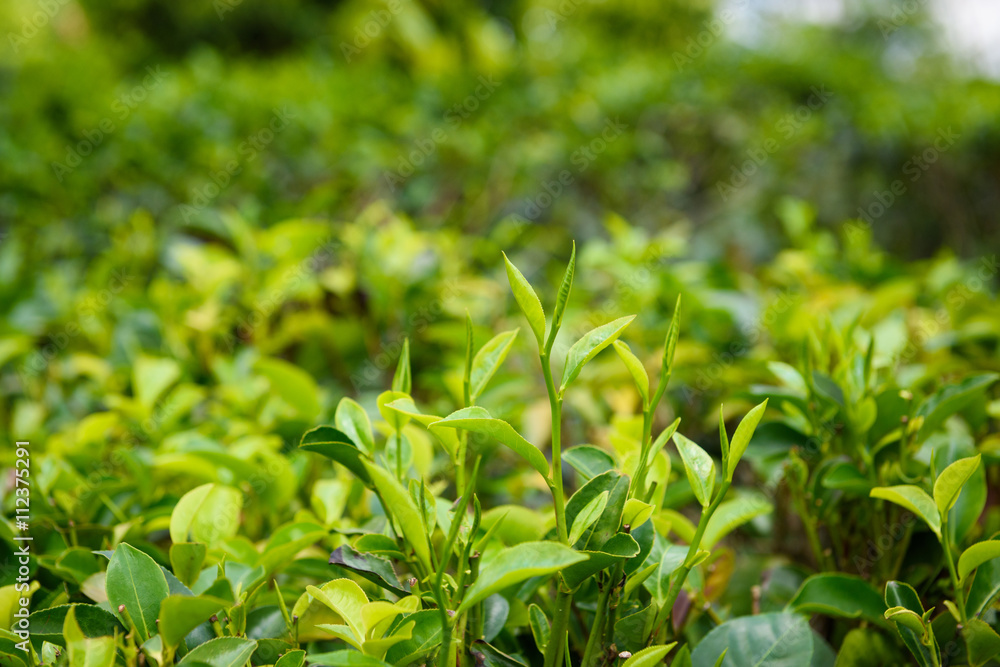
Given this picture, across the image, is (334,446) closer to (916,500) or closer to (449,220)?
(916,500)

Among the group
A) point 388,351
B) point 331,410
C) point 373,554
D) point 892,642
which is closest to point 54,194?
point 388,351

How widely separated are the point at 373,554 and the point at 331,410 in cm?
63

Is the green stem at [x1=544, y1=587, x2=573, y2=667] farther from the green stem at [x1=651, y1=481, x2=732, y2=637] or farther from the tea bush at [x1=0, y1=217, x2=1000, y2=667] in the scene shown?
the green stem at [x1=651, y1=481, x2=732, y2=637]

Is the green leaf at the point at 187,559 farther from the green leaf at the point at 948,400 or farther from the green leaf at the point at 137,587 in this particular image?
the green leaf at the point at 948,400

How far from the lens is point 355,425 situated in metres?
0.95

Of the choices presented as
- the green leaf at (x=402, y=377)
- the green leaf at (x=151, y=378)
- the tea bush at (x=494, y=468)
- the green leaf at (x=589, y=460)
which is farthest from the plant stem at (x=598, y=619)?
the green leaf at (x=151, y=378)

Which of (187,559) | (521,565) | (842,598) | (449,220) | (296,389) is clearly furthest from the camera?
(449,220)

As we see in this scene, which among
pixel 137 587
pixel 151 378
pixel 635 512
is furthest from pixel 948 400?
pixel 151 378

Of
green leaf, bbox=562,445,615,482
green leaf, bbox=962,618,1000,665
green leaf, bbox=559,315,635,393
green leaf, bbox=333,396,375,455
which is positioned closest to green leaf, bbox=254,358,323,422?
green leaf, bbox=333,396,375,455

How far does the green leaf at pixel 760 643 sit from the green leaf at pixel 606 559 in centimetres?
23

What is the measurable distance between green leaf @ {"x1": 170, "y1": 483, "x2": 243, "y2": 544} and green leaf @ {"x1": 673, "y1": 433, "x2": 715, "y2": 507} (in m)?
0.65

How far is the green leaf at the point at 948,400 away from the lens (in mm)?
1047

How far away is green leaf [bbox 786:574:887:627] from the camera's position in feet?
3.23

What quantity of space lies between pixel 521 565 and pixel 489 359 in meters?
0.31
